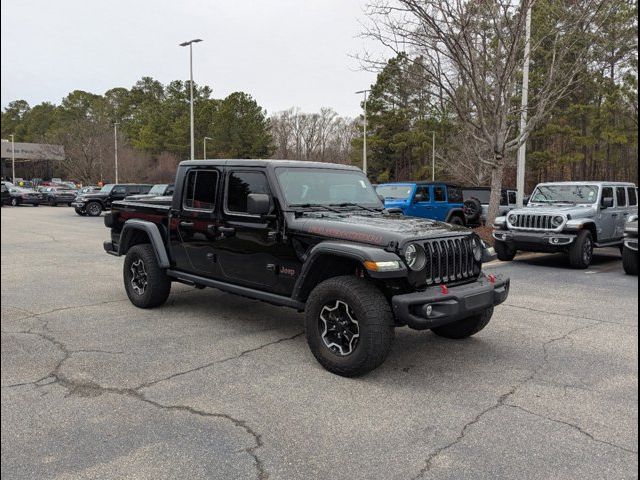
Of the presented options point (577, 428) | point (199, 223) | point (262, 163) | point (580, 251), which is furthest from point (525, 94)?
point (577, 428)

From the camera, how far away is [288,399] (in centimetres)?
394

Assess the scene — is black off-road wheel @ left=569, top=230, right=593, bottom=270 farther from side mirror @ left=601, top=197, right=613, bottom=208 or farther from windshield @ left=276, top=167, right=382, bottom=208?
windshield @ left=276, top=167, right=382, bottom=208

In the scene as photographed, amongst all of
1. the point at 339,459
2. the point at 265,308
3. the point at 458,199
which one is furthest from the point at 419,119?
the point at 339,459

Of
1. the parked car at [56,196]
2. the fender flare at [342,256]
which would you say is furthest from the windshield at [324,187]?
the parked car at [56,196]

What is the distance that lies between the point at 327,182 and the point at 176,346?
89.0 inches

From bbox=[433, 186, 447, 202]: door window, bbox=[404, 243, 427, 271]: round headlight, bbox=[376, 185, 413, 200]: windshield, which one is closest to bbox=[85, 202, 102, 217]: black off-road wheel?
bbox=[376, 185, 413, 200]: windshield

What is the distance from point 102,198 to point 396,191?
58.0 ft

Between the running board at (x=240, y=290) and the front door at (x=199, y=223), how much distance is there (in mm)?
76

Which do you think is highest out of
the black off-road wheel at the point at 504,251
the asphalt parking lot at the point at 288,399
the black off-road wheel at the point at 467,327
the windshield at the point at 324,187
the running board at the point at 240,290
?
the windshield at the point at 324,187

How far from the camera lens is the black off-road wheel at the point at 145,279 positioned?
638cm

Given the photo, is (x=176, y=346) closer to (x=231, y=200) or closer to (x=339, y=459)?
(x=231, y=200)

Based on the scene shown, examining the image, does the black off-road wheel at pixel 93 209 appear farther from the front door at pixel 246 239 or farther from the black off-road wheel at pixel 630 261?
the black off-road wheel at pixel 630 261

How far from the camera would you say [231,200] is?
A: 5.67m

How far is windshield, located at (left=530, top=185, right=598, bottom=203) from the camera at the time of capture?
1173 cm
